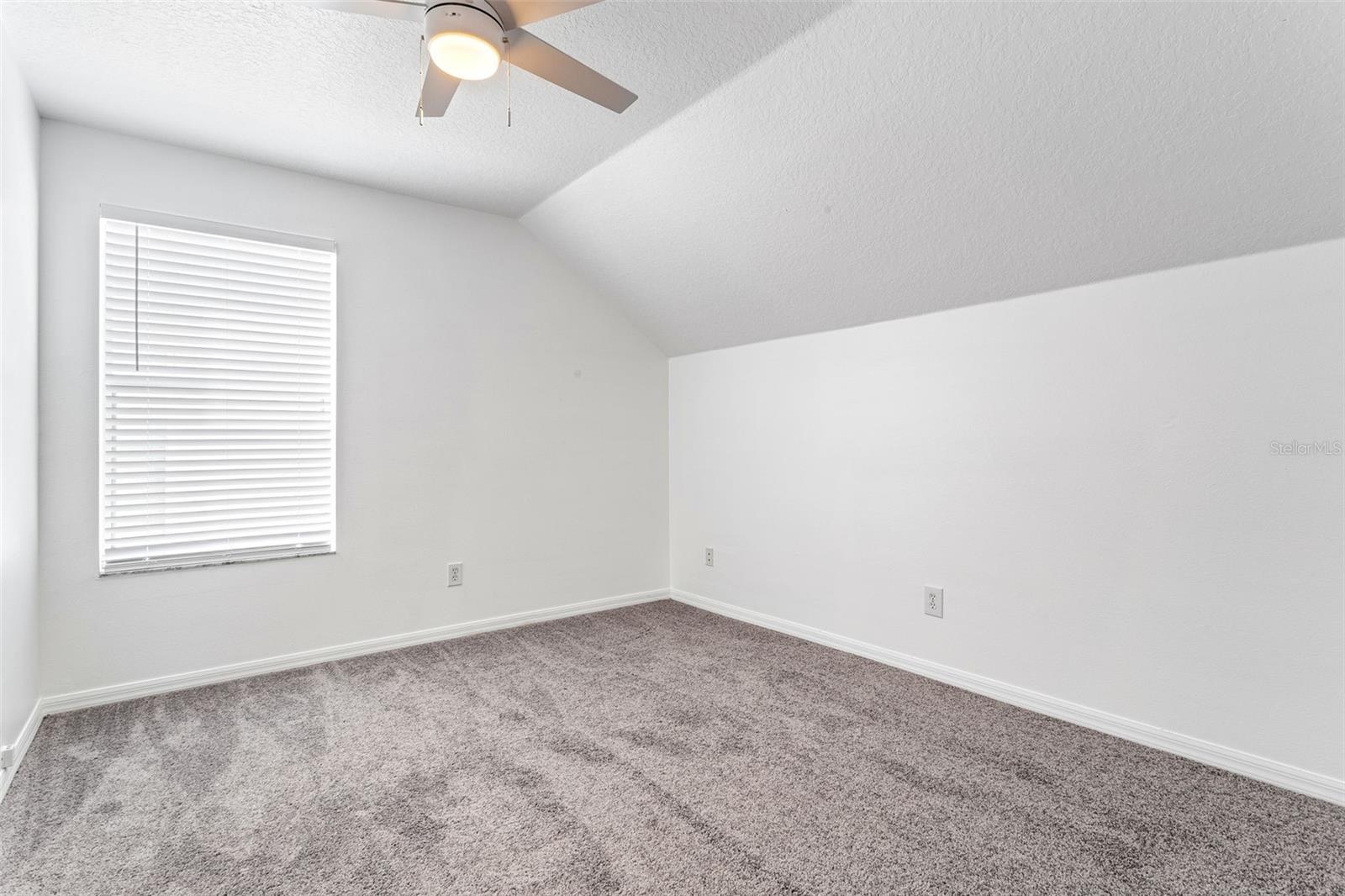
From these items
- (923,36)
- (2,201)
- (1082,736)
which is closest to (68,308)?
(2,201)

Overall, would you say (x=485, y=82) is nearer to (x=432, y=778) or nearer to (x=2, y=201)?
(x=2, y=201)

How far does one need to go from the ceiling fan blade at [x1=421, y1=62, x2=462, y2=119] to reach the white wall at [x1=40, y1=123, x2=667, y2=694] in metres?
1.56

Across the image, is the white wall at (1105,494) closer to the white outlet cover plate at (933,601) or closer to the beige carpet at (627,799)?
the white outlet cover plate at (933,601)

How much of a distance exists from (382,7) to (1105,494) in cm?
270

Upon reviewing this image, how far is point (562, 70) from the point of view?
177cm

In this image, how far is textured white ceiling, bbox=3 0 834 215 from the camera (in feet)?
6.56

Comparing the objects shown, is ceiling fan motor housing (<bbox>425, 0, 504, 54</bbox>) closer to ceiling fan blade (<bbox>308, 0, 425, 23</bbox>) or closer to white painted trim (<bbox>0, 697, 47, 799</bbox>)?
ceiling fan blade (<bbox>308, 0, 425, 23</bbox>)

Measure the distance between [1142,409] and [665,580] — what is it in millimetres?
2940

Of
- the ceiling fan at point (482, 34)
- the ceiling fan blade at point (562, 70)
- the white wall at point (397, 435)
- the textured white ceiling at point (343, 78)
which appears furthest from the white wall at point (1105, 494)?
the ceiling fan at point (482, 34)

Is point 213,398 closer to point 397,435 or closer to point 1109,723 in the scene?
point 397,435

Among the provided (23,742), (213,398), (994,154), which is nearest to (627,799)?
(23,742)

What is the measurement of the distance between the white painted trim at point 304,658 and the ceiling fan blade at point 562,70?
275cm

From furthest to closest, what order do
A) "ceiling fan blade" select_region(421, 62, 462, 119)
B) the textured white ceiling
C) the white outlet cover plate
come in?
1. the white outlet cover plate
2. the textured white ceiling
3. "ceiling fan blade" select_region(421, 62, 462, 119)

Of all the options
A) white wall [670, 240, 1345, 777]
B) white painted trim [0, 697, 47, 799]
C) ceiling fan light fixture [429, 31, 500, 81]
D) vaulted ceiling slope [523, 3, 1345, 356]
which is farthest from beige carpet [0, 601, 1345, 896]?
ceiling fan light fixture [429, 31, 500, 81]
